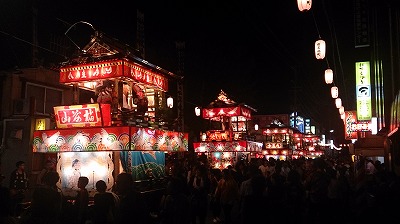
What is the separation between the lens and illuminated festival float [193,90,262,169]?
25.3m

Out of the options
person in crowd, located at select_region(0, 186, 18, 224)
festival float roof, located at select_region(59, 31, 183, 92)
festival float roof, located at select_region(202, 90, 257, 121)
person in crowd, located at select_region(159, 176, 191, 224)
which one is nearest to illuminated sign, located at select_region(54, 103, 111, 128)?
festival float roof, located at select_region(59, 31, 183, 92)

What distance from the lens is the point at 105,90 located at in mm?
13586

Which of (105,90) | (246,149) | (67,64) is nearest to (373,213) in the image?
(105,90)

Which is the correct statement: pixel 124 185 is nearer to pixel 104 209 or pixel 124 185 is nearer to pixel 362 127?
pixel 104 209

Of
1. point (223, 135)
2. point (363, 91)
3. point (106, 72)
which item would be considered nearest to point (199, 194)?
point (106, 72)

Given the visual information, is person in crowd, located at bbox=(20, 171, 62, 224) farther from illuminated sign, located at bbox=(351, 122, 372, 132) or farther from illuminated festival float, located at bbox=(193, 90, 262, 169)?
illuminated sign, located at bbox=(351, 122, 372, 132)

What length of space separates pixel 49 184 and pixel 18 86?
49.2ft

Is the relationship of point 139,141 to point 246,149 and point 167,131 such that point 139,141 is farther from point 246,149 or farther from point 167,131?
point 246,149

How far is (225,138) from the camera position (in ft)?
84.3

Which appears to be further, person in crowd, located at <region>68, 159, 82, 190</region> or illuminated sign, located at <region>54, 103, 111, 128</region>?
person in crowd, located at <region>68, 159, 82, 190</region>

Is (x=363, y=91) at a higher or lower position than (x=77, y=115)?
higher

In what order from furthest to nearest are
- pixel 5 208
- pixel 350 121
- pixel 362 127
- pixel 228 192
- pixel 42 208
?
pixel 350 121
pixel 362 127
pixel 228 192
pixel 42 208
pixel 5 208

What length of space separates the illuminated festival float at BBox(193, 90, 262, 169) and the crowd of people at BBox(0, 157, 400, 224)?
9.43 metres

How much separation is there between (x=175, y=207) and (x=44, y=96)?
1697 centimetres
